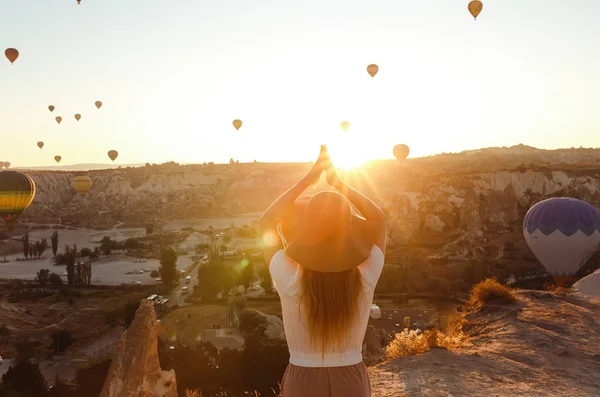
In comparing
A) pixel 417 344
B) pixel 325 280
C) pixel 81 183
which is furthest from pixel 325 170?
pixel 81 183

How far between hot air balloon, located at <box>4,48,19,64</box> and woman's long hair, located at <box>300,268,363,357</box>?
4835 cm

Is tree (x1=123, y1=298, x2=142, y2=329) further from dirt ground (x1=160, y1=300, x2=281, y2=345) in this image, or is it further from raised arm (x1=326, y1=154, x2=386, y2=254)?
raised arm (x1=326, y1=154, x2=386, y2=254)

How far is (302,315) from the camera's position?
2156mm

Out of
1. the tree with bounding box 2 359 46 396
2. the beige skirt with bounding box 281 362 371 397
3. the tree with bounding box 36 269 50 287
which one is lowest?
the tree with bounding box 36 269 50 287

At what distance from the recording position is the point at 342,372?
221cm

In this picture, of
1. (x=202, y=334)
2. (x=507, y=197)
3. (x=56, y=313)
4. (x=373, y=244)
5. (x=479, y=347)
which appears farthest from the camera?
(x=507, y=197)

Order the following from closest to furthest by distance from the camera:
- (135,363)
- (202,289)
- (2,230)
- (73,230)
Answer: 1. (135,363)
2. (202,289)
3. (2,230)
4. (73,230)

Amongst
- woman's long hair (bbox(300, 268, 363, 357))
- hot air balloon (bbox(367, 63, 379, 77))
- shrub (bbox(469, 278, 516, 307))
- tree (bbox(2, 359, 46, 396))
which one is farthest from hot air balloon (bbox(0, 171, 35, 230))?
woman's long hair (bbox(300, 268, 363, 357))

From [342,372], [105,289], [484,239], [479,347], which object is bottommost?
[105,289]

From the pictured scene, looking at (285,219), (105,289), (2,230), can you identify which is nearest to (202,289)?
(105,289)

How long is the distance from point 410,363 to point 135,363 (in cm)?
559

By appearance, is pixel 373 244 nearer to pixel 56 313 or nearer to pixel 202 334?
pixel 202 334

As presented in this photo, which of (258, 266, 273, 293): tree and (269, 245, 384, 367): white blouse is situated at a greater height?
(269, 245, 384, 367): white blouse

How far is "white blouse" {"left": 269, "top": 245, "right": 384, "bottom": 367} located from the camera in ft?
7.06
